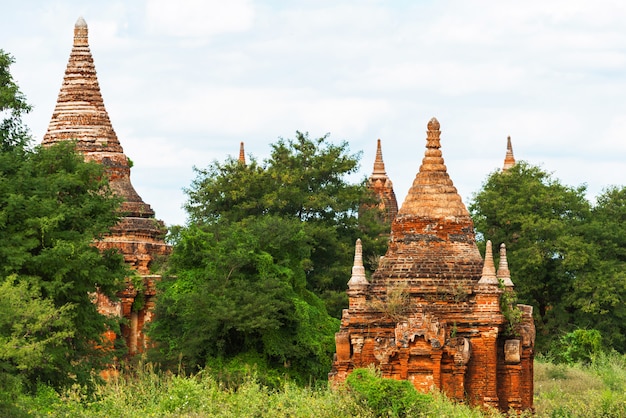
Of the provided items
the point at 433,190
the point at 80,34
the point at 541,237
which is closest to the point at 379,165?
the point at 541,237

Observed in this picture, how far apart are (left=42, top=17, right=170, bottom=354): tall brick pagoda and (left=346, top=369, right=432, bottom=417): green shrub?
20.4 m

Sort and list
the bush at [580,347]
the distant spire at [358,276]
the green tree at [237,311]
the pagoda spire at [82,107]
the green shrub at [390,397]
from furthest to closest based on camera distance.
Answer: the bush at [580,347]
the pagoda spire at [82,107]
the green tree at [237,311]
the distant spire at [358,276]
the green shrub at [390,397]

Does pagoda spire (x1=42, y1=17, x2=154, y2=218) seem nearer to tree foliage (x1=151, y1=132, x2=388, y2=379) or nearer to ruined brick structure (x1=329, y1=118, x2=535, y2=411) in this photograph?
tree foliage (x1=151, y1=132, x2=388, y2=379)

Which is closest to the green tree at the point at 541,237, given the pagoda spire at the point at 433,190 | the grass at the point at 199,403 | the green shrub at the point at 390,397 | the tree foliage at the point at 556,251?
the tree foliage at the point at 556,251

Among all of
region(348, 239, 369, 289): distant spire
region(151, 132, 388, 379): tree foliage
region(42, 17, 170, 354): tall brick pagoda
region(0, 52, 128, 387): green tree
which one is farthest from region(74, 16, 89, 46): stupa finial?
region(348, 239, 369, 289): distant spire

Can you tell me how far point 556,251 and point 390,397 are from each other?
3552 cm

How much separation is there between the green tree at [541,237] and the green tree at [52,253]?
27015 mm

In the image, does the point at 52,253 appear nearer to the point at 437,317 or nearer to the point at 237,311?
the point at 437,317

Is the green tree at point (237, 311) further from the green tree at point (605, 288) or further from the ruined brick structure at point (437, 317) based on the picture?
the green tree at point (605, 288)

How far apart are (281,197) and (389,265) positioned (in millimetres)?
24053

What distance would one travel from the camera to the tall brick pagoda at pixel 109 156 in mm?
54281

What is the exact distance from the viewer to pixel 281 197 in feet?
208

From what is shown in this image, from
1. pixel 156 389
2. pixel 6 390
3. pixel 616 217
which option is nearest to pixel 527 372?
pixel 156 389

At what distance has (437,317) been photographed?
38.5 m
